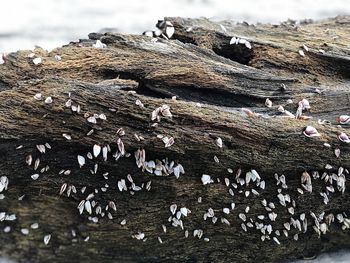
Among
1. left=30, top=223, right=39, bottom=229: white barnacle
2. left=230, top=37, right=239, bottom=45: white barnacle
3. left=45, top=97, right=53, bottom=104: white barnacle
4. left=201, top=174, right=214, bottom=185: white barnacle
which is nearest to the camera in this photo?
left=45, top=97, right=53, bottom=104: white barnacle

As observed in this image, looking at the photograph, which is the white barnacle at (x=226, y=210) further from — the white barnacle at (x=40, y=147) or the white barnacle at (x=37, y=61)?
the white barnacle at (x=37, y=61)

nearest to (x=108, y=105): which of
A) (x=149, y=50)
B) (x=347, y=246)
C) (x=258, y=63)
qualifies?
(x=149, y=50)

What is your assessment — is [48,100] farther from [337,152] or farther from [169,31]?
[337,152]

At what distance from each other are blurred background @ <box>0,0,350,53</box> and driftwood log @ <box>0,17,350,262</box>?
1.74m

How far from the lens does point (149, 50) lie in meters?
3.40

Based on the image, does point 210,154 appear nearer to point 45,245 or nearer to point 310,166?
point 310,166

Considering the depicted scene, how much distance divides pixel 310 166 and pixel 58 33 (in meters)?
A: 2.97

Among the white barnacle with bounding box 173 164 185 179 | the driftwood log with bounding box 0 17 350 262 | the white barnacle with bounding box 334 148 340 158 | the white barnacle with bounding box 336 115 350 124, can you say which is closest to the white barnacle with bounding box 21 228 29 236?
the driftwood log with bounding box 0 17 350 262

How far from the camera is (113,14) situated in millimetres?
5504

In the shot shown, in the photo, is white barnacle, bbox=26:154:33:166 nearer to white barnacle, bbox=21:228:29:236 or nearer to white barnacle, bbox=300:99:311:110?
white barnacle, bbox=21:228:29:236

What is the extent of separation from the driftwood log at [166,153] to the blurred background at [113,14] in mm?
1739

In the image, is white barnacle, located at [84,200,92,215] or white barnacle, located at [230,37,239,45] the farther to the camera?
white barnacle, located at [230,37,239,45]

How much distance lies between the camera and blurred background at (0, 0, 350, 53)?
202 inches

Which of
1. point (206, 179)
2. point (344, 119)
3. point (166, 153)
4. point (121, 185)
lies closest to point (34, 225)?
point (121, 185)
